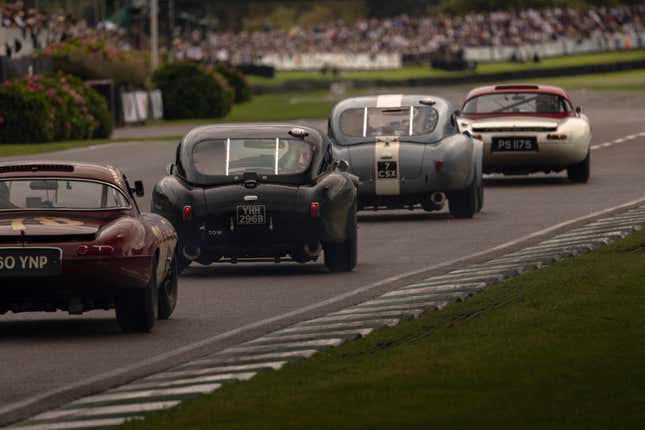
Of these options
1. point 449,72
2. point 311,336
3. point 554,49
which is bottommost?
point 449,72

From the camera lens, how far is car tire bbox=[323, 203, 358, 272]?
56.4 feet

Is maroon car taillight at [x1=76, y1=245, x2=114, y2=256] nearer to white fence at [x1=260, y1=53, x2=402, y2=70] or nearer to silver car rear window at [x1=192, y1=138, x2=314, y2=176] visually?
silver car rear window at [x1=192, y1=138, x2=314, y2=176]

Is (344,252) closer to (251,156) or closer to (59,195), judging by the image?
(251,156)

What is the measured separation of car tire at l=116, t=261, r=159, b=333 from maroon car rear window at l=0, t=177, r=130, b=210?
0.71m

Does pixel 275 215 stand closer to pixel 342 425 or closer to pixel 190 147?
pixel 190 147

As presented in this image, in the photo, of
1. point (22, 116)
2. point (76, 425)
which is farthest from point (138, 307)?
point (22, 116)

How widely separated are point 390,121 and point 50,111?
A: 2512 cm

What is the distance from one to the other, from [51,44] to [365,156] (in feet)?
128

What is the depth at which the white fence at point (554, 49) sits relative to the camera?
104438mm

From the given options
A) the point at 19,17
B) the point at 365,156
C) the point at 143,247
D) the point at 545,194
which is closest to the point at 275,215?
the point at 143,247

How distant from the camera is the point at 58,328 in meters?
13.7

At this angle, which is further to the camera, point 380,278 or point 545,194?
point 545,194

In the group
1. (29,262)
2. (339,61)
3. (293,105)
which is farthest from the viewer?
(339,61)

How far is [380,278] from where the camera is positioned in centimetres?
1662
